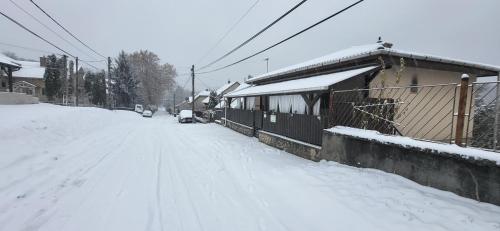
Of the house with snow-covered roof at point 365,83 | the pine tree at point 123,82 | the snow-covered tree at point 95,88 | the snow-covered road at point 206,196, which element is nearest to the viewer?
the snow-covered road at point 206,196

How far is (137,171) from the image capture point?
743 cm

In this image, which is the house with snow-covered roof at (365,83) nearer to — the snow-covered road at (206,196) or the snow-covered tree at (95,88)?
the snow-covered road at (206,196)

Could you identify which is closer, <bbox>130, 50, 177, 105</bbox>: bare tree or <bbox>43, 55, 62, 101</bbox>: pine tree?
<bbox>43, 55, 62, 101</bbox>: pine tree

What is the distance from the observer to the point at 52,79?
40375 millimetres

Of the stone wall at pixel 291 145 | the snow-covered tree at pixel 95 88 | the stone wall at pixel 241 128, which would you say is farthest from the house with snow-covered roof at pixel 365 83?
the snow-covered tree at pixel 95 88

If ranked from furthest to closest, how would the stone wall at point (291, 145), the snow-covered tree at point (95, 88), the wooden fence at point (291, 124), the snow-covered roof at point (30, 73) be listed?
1. the snow-covered tree at point (95, 88)
2. the snow-covered roof at point (30, 73)
3. the wooden fence at point (291, 124)
4. the stone wall at point (291, 145)

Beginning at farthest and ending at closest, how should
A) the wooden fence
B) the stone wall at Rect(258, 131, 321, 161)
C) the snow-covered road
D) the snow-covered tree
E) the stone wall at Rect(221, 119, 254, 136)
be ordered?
the snow-covered tree < the stone wall at Rect(221, 119, 254, 136) < the wooden fence < the stone wall at Rect(258, 131, 321, 161) < the snow-covered road

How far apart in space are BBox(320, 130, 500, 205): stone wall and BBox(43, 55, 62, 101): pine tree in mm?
45080

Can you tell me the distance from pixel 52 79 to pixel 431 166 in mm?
48413

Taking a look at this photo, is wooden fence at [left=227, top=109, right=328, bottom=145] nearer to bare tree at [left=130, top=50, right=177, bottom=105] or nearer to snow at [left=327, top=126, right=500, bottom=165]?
snow at [left=327, top=126, right=500, bottom=165]

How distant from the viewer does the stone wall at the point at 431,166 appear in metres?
4.23

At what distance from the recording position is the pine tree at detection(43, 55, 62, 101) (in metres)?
40.2

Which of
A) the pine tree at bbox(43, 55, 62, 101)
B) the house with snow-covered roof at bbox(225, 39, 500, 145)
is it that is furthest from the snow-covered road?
the pine tree at bbox(43, 55, 62, 101)

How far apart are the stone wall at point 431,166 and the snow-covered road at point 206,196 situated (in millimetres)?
180
